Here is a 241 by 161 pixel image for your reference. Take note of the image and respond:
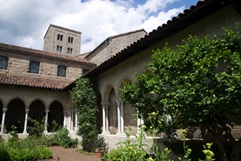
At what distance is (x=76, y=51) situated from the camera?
173 feet

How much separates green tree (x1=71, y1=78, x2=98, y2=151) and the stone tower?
131ft

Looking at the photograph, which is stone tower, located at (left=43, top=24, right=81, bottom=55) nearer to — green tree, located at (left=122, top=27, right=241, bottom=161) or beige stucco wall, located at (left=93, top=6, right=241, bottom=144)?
beige stucco wall, located at (left=93, top=6, right=241, bottom=144)

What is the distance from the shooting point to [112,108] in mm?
11898

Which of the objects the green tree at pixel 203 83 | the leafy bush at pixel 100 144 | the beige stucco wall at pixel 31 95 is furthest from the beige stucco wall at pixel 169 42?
the beige stucco wall at pixel 31 95

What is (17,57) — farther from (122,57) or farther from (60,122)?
(122,57)

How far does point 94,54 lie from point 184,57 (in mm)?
18452

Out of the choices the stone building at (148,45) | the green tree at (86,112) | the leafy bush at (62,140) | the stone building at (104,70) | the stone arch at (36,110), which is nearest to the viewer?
the stone building at (148,45)

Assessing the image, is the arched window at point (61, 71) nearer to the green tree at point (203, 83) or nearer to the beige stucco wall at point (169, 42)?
the beige stucco wall at point (169, 42)

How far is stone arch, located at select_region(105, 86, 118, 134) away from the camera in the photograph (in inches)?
460

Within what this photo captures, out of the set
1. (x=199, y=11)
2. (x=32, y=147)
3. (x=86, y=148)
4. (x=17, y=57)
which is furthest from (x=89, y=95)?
(x=17, y=57)

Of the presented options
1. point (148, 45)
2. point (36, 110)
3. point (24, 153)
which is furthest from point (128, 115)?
point (36, 110)

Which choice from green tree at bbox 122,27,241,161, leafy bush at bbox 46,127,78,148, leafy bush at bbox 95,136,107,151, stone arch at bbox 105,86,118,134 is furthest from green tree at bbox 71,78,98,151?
green tree at bbox 122,27,241,161

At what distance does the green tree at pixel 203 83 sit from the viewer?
3.60 meters

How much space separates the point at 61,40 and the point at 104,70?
1639 inches
